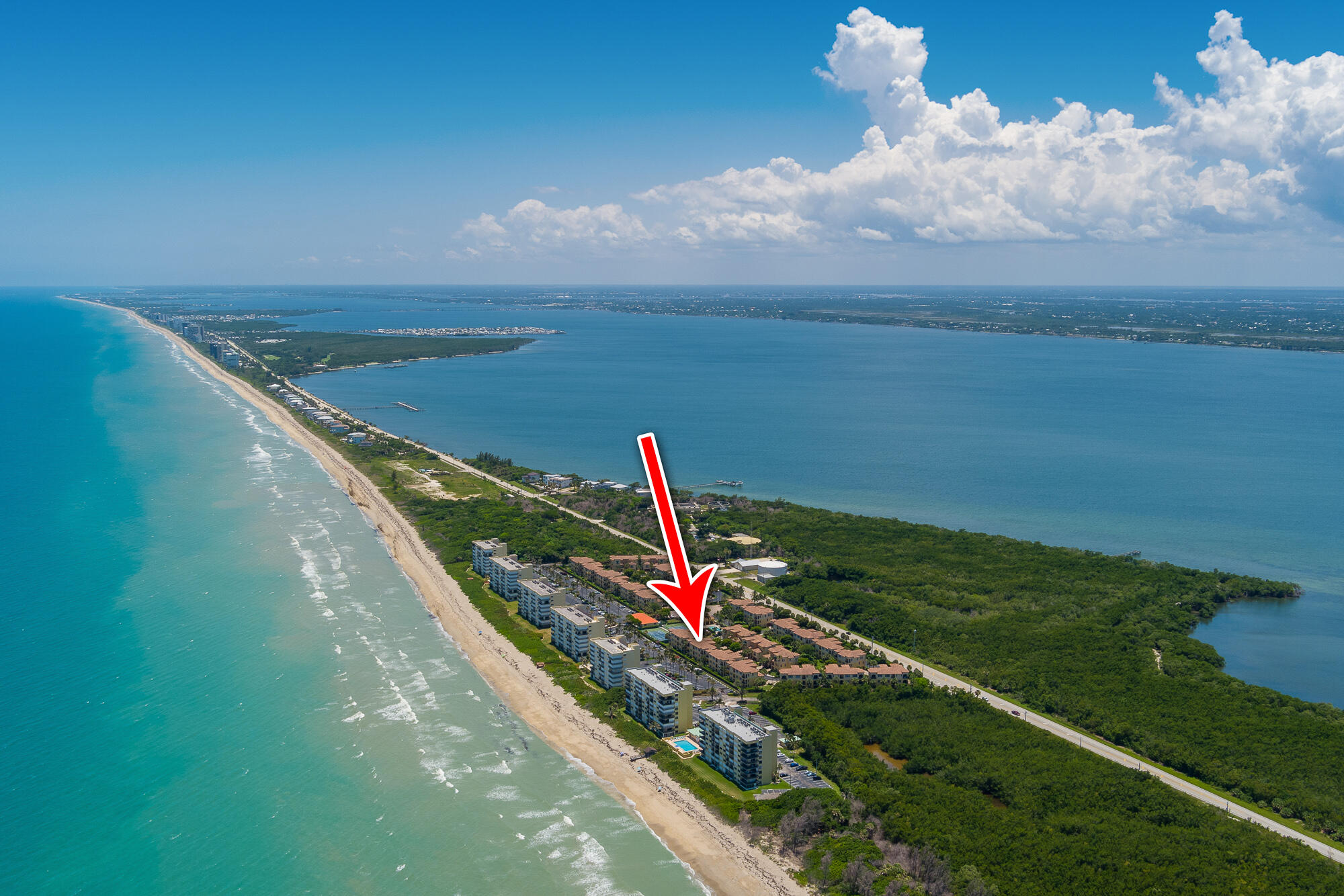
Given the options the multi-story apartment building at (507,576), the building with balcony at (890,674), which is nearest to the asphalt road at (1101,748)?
the building with balcony at (890,674)

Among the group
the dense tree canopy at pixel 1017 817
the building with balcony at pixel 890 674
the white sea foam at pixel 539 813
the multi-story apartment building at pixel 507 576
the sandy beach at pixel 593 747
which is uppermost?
the multi-story apartment building at pixel 507 576

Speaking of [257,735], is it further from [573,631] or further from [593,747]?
[573,631]

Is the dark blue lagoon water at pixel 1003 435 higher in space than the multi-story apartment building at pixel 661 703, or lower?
higher

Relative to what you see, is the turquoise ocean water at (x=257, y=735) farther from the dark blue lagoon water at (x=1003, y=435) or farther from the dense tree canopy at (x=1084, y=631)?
the dense tree canopy at (x=1084, y=631)

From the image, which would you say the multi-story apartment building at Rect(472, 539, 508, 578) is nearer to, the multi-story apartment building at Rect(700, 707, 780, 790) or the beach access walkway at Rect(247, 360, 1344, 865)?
the beach access walkway at Rect(247, 360, 1344, 865)

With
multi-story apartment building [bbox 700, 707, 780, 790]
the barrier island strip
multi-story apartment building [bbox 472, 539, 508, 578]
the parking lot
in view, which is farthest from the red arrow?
multi-story apartment building [bbox 472, 539, 508, 578]

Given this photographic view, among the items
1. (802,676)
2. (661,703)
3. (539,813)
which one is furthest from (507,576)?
(539,813)

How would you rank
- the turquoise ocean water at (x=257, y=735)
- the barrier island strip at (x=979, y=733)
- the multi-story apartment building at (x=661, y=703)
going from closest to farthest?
the barrier island strip at (x=979, y=733) < the turquoise ocean water at (x=257, y=735) < the multi-story apartment building at (x=661, y=703)
